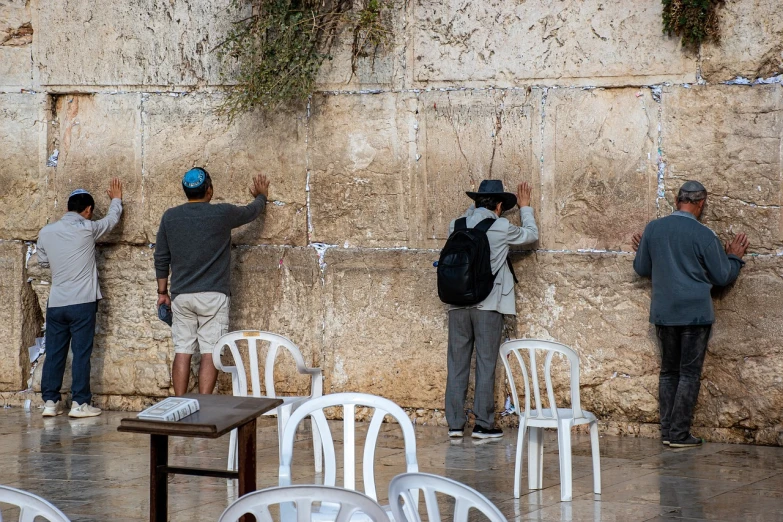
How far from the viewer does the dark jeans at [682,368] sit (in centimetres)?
661

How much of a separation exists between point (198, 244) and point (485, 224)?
6.24 ft

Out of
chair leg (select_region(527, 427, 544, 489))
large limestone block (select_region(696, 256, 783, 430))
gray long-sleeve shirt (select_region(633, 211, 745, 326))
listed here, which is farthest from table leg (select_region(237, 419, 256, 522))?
large limestone block (select_region(696, 256, 783, 430))

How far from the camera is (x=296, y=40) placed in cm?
751

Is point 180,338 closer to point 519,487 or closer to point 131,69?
point 131,69

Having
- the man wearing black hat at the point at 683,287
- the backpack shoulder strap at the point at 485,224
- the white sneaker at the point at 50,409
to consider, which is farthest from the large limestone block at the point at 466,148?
the white sneaker at the point at 50,409

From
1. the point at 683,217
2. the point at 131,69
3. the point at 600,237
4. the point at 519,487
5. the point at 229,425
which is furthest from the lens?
the point at 131,69

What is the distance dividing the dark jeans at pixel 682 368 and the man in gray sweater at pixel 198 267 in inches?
114

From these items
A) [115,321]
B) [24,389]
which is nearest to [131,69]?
[115,321]

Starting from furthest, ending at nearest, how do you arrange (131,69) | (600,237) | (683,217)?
(131,69) → (600,237) → (683,217)

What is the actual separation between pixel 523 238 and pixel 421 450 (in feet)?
4.88

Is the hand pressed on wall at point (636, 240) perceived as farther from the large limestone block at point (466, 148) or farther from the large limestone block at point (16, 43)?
the large limestone block at point (16, 43)

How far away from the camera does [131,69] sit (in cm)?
805

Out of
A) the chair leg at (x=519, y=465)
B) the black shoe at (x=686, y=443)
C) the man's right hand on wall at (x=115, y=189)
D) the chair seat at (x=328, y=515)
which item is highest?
the man's right hand on wall at (x=115, y=189)

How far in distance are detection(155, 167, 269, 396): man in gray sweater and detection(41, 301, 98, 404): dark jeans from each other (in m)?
0.81
